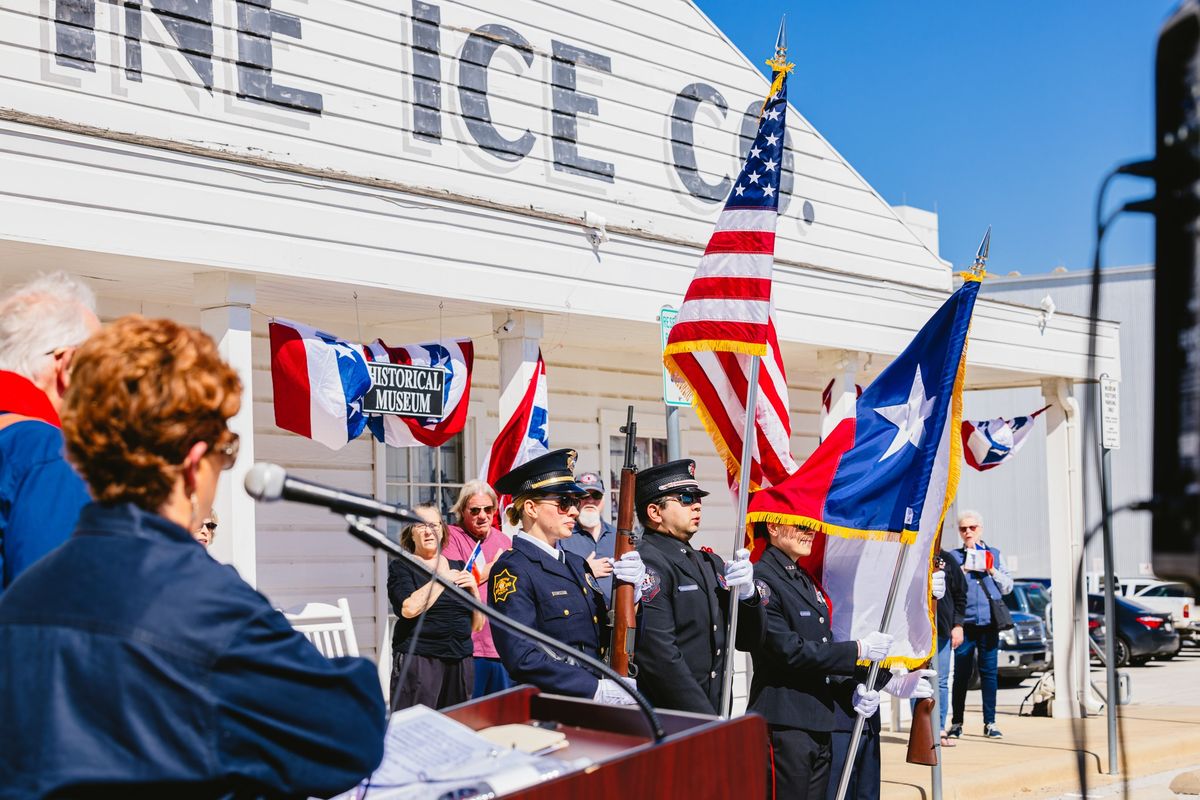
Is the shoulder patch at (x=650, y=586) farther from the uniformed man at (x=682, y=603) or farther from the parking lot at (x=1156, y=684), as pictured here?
the parking lot at (x=1156, y=684)

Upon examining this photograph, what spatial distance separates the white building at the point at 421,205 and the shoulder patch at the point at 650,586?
240cm

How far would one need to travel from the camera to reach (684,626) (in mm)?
6047

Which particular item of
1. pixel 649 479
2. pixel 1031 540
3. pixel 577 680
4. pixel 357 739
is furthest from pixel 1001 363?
pixel 1031 540

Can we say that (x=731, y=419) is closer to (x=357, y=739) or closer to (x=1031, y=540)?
(x=357, y=739)

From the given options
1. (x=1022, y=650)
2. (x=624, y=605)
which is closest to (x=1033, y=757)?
(x=624, y=605)

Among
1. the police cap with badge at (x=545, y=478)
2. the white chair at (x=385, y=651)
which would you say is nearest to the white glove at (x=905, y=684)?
the police cap with badge at (x=545, y=478)

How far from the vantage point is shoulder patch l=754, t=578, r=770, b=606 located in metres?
6.05

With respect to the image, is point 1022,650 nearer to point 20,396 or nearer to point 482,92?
point 482,92

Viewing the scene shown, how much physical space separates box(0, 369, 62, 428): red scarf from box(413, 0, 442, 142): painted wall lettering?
618 centimetres

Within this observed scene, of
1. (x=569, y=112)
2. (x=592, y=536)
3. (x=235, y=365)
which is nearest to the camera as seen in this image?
(x=235, y=365)

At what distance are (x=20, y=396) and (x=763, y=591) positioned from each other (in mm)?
3778

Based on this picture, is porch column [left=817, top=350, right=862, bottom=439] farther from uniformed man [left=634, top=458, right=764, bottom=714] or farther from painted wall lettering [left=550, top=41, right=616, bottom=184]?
uniformed man [left=634, top=458, right=764, bottom=714]

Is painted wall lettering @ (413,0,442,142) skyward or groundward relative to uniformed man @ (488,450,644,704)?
skyward

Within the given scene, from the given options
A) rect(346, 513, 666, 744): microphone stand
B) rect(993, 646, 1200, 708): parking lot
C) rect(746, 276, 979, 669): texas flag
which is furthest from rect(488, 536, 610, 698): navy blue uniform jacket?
rect(993, 646, 1200, 708): parking lot
